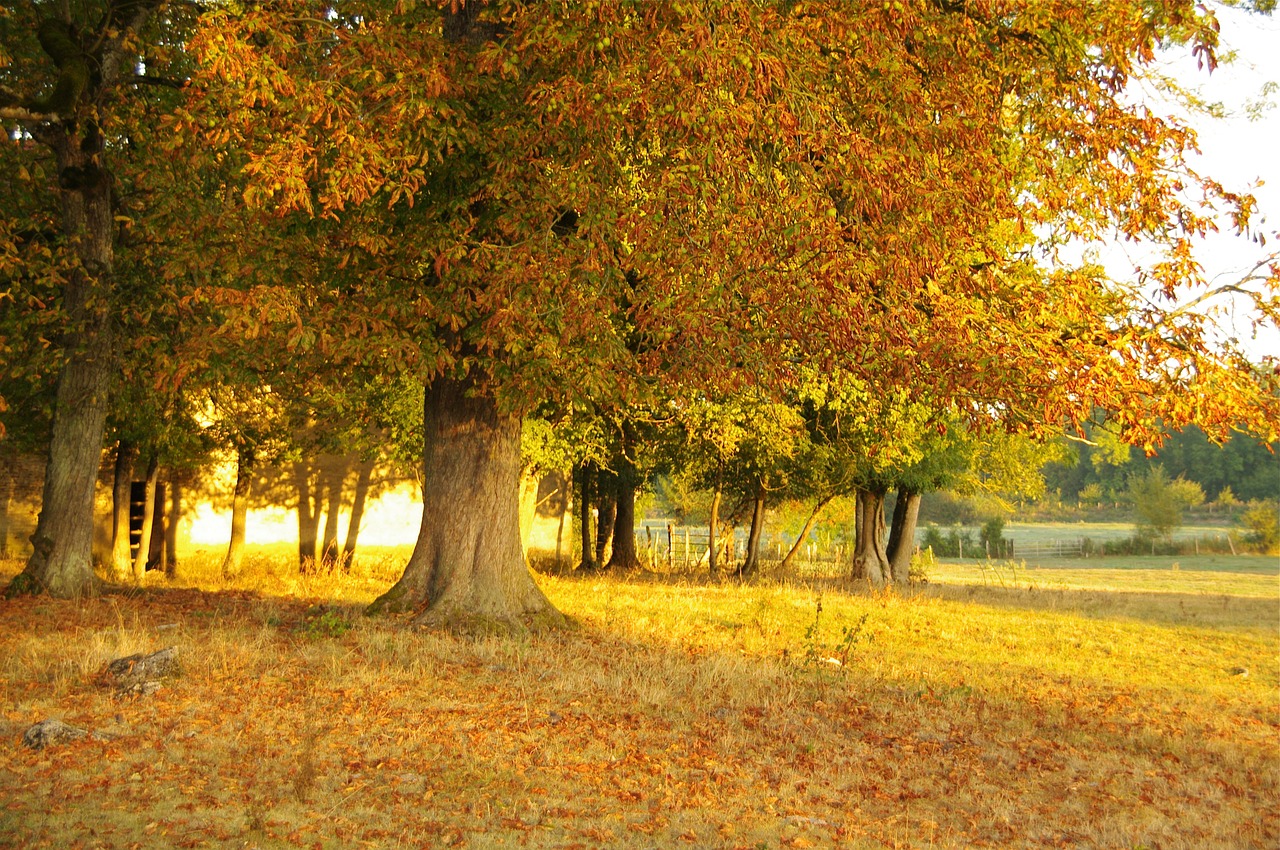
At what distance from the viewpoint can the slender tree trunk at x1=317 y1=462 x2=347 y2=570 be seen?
99.7ft

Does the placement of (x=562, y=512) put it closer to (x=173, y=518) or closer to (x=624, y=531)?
(x=624, y=531)

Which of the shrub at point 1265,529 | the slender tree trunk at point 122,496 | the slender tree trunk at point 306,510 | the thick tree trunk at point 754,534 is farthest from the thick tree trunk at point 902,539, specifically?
the shrub at point 1265,529

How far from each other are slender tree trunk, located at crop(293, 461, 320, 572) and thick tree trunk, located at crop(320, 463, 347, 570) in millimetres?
320

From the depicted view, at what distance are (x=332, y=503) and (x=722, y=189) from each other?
22746 millimetres

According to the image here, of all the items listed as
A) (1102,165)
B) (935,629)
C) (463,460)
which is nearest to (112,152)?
(463,460)

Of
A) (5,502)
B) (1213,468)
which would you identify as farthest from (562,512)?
(1213,468)

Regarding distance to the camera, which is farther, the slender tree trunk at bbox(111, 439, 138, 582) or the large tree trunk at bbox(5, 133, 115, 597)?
the slender tree trunk at bbox(111, 439, 138, 582)

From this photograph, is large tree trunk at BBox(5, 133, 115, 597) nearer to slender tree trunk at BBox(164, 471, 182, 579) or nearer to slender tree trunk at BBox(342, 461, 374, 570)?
slender tree trunk at BBox(164, 471, 182, 579)

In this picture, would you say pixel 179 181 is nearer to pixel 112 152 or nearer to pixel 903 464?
pixel 112 152

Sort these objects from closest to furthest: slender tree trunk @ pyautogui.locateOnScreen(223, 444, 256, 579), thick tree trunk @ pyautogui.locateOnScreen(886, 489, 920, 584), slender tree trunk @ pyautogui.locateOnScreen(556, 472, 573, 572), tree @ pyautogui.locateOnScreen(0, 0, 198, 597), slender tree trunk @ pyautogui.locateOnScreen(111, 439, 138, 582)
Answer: tree @ pyautogui.locateOnScreen(0, 0, 198, 597)
slender tree trunk @ pyautogui.locateOnScreen(111, 439, 138, 582)
slender tree trunk @ pyautogui.locateOnScreen(223, 444, 256, 579)
thick tree trunk @ pyautogui.locateOnScreen(886, 489, 920, 584)
slender tree trunk @ pyautogui.locateOnScreen(556, 472, 573, 572)

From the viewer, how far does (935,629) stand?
18.9m

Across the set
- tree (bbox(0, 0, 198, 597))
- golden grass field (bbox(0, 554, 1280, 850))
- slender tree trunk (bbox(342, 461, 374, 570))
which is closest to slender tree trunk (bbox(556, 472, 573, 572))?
slender tree trunk (bbox(342, 461, 374, 570))

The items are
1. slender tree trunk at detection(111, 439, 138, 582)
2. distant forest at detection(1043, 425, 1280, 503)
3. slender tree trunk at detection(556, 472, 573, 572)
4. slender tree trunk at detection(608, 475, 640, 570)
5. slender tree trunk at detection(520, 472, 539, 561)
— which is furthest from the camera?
distant forest at detection(1043, 425, 1280, 503)

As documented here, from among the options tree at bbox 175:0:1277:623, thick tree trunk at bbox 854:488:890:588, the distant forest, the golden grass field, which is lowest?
the golden grass field
